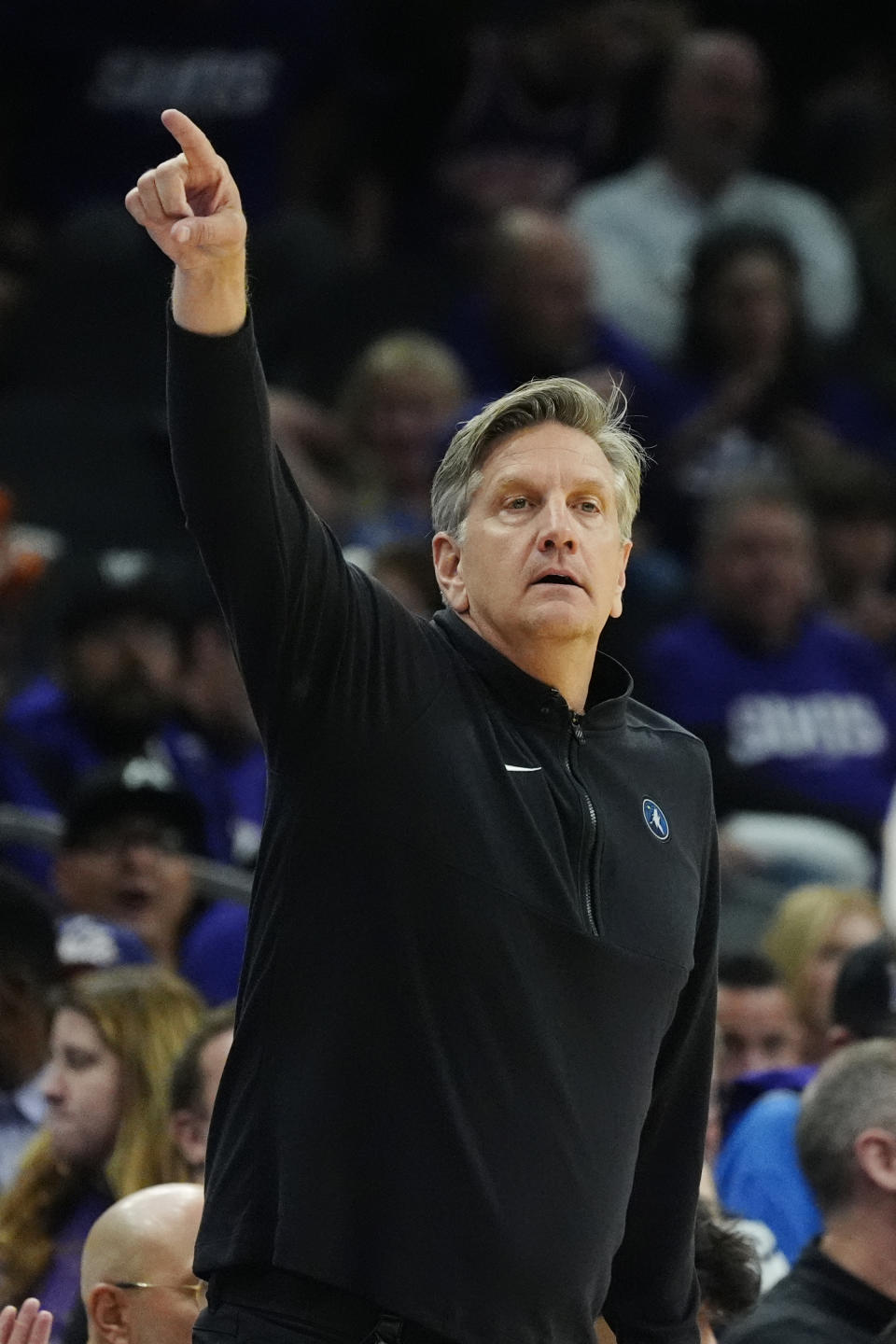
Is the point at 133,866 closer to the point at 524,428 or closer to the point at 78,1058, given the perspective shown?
the point at 78,1058

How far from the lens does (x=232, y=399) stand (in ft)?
7.54

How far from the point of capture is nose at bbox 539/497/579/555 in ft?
8.48

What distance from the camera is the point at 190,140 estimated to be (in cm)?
226

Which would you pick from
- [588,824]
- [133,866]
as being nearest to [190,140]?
[588,824]

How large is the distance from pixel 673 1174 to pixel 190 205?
1.26m

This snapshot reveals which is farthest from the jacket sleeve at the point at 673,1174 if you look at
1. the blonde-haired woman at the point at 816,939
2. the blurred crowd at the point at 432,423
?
the blonde-haired woman at the point at 816,939

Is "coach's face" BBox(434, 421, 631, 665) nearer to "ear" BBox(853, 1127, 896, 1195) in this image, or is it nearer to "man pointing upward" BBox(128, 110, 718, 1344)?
"man pointing upward" BBox(128, 110, 718, 1344)

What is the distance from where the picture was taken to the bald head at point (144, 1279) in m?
3.20

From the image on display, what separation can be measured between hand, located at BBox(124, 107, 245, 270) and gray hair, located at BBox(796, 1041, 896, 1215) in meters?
2.04

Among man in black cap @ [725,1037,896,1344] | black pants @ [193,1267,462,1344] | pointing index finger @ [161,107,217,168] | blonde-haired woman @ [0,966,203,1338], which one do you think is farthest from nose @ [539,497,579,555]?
blonde-haired woman @ [0,966,203,1338]

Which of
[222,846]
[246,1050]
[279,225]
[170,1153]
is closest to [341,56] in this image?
[279,225]

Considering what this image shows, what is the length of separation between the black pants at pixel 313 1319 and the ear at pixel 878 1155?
1.55m

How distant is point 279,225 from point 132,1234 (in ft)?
19.3

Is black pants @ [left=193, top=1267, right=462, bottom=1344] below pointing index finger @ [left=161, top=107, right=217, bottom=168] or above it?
below
